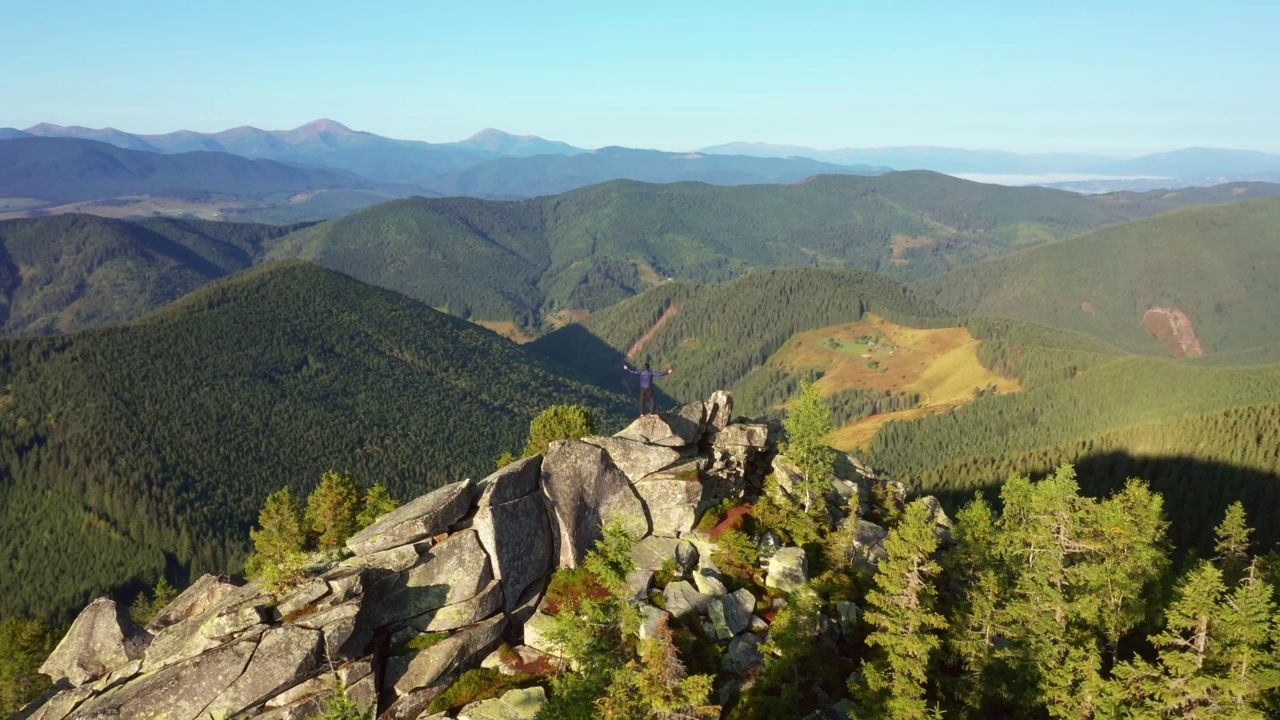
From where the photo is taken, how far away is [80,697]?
42594mm

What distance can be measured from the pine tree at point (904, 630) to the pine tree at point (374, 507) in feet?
182

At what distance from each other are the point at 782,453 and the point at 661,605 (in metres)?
23.3

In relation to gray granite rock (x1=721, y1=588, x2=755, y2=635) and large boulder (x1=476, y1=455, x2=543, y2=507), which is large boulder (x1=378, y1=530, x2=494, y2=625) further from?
gray granite rock (x1=721, y1=588, x2=755, y2=635)

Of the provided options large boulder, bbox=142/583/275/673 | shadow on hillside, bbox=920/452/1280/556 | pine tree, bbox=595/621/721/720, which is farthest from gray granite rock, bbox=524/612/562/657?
shadow on hillside, bbox=920/452/1280/556

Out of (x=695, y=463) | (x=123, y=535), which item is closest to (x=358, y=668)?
(x=695, y=463)

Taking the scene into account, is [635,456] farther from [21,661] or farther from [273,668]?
[21,661]

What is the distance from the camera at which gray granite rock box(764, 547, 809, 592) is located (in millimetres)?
48906

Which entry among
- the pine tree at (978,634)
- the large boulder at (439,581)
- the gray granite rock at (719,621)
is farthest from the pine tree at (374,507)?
the pine tree at (978,634)

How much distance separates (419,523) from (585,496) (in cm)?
→ 1220

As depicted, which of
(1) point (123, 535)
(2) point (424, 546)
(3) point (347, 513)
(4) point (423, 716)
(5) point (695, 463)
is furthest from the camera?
(1) point (123, 535)

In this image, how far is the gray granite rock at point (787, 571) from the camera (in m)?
48.9

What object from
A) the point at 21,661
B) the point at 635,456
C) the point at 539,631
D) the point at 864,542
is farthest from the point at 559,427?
the point at 21,661

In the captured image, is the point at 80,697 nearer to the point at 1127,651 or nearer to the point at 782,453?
the point at 782,453

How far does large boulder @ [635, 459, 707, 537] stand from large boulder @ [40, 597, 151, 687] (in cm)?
3637
